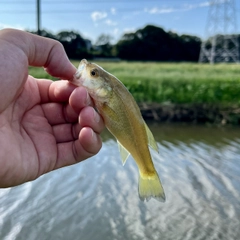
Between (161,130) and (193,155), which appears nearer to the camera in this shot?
(193,155)

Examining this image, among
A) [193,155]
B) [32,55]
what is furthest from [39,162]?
[193,155]

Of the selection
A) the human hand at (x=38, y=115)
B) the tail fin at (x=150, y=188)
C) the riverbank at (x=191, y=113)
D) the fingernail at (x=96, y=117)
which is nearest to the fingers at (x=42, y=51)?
the human hand at (x=38, y=115)

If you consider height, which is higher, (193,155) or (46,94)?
(46,94)

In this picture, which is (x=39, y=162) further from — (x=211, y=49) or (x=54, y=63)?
(x=211, y=49)

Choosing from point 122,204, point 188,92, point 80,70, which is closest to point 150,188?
point 80,70

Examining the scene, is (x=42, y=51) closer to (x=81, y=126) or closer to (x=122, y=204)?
(x=81, y=126)

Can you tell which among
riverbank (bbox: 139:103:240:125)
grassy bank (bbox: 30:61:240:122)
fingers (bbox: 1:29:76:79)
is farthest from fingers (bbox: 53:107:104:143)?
grassy bank (bbox: 30:61:240:122)

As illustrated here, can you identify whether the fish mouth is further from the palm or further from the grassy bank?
the grassy bank

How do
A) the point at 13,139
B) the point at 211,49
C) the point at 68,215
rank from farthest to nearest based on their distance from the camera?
the point at 211,49, the point at 68,215, the point at 13,139
